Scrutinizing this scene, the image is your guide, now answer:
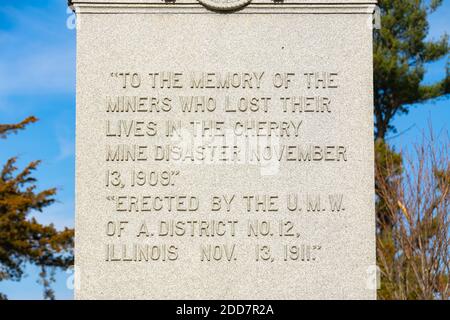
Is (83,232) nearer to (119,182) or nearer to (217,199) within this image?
(119,182)

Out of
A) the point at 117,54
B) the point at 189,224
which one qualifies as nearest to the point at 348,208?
the point at 189,224

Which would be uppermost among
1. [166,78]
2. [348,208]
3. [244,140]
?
[166,78]

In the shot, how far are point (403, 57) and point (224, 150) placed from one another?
52.6 ft

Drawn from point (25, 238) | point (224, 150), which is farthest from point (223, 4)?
point (25, 238)

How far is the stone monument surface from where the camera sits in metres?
7.71

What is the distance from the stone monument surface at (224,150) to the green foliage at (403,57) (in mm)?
14587

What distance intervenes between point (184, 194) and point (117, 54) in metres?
1.45

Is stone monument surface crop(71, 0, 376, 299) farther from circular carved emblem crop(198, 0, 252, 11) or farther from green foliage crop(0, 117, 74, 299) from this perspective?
green foliage crop(0, 117, 74, 299)

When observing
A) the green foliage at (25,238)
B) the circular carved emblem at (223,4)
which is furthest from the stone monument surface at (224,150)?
the green foliage at (25,238)

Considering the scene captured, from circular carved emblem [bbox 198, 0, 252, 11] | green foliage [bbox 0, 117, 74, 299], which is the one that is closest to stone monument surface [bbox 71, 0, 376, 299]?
circular carved emblem [bbox 198, 0, 252, 11]

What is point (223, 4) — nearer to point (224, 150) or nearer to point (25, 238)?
point (224, 150)

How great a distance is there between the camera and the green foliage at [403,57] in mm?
22453

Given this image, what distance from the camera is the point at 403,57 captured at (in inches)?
902

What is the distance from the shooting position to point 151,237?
7.75 m
